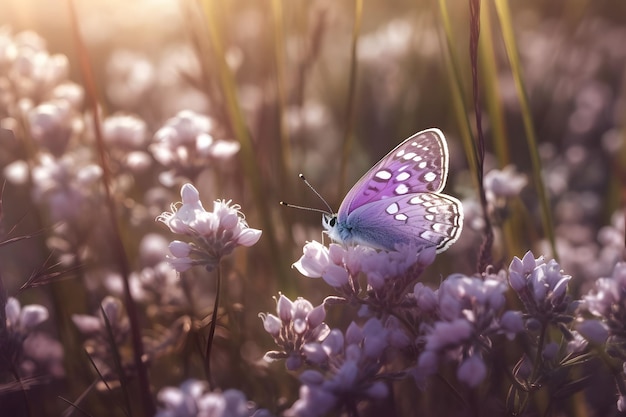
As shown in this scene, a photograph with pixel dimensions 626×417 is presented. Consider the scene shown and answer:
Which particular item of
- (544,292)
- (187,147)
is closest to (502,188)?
(544,292)

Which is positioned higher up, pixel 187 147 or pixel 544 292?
pixel 187 147

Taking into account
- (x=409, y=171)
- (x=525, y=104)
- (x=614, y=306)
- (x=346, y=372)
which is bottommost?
(x=614, y=306)

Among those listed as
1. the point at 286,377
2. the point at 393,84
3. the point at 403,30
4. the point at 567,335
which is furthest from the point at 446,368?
the point at 403,30

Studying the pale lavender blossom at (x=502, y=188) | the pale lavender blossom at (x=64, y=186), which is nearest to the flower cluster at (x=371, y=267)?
the pale lavender blossom at (x=502, y=188)

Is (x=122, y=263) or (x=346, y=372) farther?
(x=122, y=263)

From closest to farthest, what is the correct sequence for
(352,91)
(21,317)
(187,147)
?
1. (21,317)
2. (352,91)
3. (187,147)

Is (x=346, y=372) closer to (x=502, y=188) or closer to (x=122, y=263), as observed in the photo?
(x=122, y=263)

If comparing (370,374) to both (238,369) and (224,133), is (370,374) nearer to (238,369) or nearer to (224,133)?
(238,369)
